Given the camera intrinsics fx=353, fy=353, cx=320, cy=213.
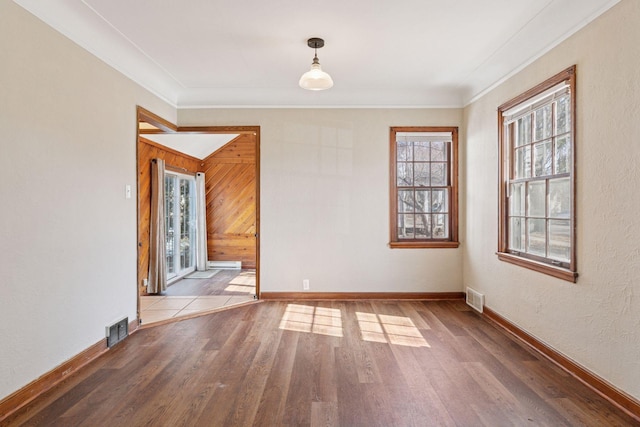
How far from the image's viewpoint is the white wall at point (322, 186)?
15.3 feet

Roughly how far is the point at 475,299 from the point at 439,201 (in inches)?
52.0

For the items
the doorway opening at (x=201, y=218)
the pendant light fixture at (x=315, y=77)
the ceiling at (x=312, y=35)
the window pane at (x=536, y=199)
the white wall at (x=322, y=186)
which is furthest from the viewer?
the doorway opening at (x=201, y=218)

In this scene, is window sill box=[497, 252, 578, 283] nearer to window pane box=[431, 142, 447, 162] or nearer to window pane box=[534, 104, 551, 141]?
window pane box=[534, 104, 551, 141]

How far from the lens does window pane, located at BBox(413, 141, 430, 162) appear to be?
187 inches

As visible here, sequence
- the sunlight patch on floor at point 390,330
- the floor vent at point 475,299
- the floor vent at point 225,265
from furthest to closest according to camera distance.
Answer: the floor vent at point 225,265 → the floor vent at point 475,299 → the sunlight patch on floor at point 390,330

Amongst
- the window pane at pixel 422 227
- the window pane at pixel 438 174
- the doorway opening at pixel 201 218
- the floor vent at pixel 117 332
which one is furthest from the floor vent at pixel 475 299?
the floor vent at pixel 117 332

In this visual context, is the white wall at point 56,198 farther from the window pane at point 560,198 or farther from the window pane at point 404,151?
the window pane at point 560,198

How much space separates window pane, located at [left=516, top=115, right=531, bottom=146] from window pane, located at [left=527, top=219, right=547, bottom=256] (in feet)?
2.55

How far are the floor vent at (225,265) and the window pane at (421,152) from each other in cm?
444

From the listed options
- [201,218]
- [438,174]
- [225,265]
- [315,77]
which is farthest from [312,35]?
[225,265]

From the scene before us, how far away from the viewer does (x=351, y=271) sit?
4.68m

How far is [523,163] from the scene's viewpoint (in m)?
3.46

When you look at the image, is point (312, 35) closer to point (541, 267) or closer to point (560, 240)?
point (560, 240)

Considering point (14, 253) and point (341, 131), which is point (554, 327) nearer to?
point (341, 131)
